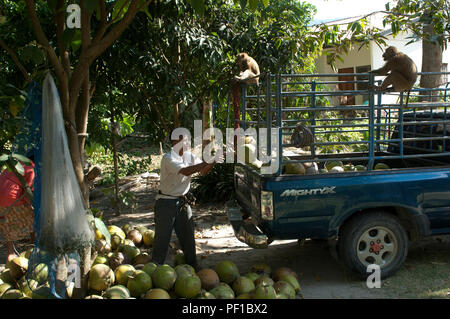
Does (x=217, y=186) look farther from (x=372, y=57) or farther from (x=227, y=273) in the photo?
(x=372, y=57)

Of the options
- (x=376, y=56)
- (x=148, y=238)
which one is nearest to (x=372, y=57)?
(x=376, y=56)

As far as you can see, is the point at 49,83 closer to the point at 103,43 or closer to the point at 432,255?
the point at 103,43

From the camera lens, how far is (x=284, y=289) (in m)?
3.66

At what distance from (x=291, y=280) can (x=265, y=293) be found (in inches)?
21.9

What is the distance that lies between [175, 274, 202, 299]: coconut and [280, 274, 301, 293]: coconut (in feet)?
2.66

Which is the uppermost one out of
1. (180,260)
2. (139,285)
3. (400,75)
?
(400,75)

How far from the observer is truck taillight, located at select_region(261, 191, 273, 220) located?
3.99 meters

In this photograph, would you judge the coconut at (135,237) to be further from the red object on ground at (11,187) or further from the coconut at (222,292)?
the coconut at (222,292)

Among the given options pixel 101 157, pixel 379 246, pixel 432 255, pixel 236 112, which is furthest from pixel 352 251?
pixel 101 157

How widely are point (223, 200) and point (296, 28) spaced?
3403 mm

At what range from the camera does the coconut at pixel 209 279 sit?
3834mm

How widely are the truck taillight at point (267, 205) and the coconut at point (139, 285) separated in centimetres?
120

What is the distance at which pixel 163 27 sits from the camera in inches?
262

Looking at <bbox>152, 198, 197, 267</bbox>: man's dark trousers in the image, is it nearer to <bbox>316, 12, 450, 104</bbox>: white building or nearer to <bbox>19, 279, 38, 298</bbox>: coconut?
<bbox>19, 279, 38, 298</bbox>: coconut
